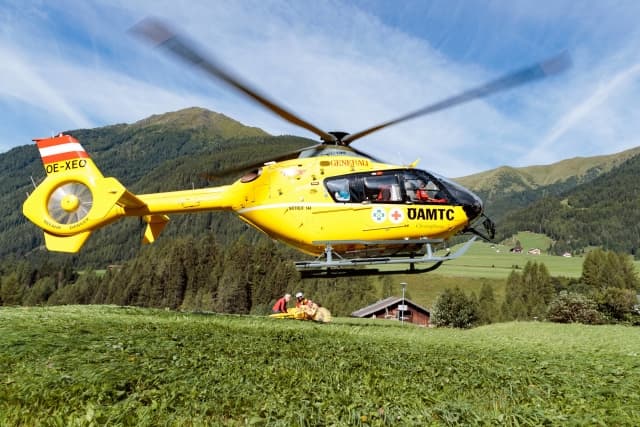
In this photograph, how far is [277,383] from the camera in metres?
5.84

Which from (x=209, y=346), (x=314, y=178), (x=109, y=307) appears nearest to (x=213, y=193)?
(x=314, y=178)

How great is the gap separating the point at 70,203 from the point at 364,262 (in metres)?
11.7

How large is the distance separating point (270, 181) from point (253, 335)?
6878 mm

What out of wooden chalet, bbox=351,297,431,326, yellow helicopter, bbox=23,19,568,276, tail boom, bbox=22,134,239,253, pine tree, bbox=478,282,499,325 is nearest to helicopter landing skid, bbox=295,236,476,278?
yellow helicopter, bbox=23,19,568,276

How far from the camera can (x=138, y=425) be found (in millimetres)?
4203

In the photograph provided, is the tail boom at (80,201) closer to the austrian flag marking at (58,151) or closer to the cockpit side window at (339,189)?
the austrian flag marking at (58,151)

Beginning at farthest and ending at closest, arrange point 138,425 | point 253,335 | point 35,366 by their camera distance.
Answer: point 253,335, point 35,366, point 138,425

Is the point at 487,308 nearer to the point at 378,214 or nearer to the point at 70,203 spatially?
the point at 378,214

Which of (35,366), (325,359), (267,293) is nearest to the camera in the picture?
(35,366)

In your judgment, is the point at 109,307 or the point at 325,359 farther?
the point at 109,307

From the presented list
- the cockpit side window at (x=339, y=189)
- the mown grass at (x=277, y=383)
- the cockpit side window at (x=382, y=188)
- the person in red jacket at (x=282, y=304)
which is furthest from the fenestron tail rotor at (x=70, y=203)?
the cockpit side window at (x=382, y=188)

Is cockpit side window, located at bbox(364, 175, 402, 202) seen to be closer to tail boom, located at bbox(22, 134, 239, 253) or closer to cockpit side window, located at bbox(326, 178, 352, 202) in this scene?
cockpit side window, located at bbox(326, 178, 352, 202)

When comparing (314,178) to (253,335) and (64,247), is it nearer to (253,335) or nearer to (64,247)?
(253,335)

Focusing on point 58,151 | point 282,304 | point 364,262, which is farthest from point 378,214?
point 58,151
